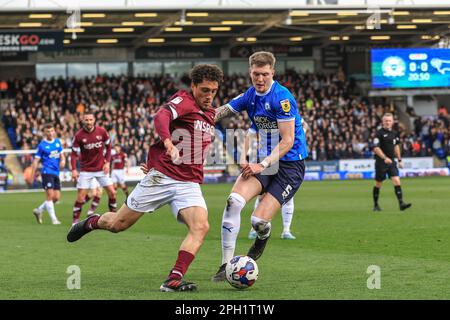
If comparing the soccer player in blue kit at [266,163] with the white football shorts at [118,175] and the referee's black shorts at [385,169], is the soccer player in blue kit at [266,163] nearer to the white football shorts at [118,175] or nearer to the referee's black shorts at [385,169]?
the referee's black shorts at [385,169]

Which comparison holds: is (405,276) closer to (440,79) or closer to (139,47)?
(440,79)

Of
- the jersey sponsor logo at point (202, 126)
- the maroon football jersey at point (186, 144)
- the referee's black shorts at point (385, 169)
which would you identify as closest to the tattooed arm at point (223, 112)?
the jersey sponsor logo at point (202, 126)

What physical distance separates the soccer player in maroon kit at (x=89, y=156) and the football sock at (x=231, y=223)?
29.3 feet

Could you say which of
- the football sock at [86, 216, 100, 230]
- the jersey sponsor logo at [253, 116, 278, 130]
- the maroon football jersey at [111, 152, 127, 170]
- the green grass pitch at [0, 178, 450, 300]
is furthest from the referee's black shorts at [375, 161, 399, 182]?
the football sock at [86, 216, 100, 230]

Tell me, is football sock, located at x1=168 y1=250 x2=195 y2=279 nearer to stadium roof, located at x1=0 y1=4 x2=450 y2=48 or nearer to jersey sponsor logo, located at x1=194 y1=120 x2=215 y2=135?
jersey sponsor logo, located at x1=194 y1=120 x2=215 y2=135

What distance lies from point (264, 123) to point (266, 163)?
63 cm

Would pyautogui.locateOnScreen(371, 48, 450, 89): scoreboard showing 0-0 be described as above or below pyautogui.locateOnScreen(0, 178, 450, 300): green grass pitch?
above

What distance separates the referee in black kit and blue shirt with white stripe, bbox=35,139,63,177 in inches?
299

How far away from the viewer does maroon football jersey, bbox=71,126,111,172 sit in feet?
61.1

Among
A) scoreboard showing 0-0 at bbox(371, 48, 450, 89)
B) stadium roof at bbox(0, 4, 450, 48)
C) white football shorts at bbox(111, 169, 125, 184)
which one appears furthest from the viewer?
scoreboard showing 0-0 at bbox(371, 48, 450, 89)

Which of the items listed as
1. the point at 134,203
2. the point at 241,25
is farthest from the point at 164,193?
the point at 241,25

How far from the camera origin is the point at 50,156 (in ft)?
66.7

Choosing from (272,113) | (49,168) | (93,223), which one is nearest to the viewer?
(93,223)

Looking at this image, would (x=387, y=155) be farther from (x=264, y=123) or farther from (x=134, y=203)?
(x=134, y=203)
